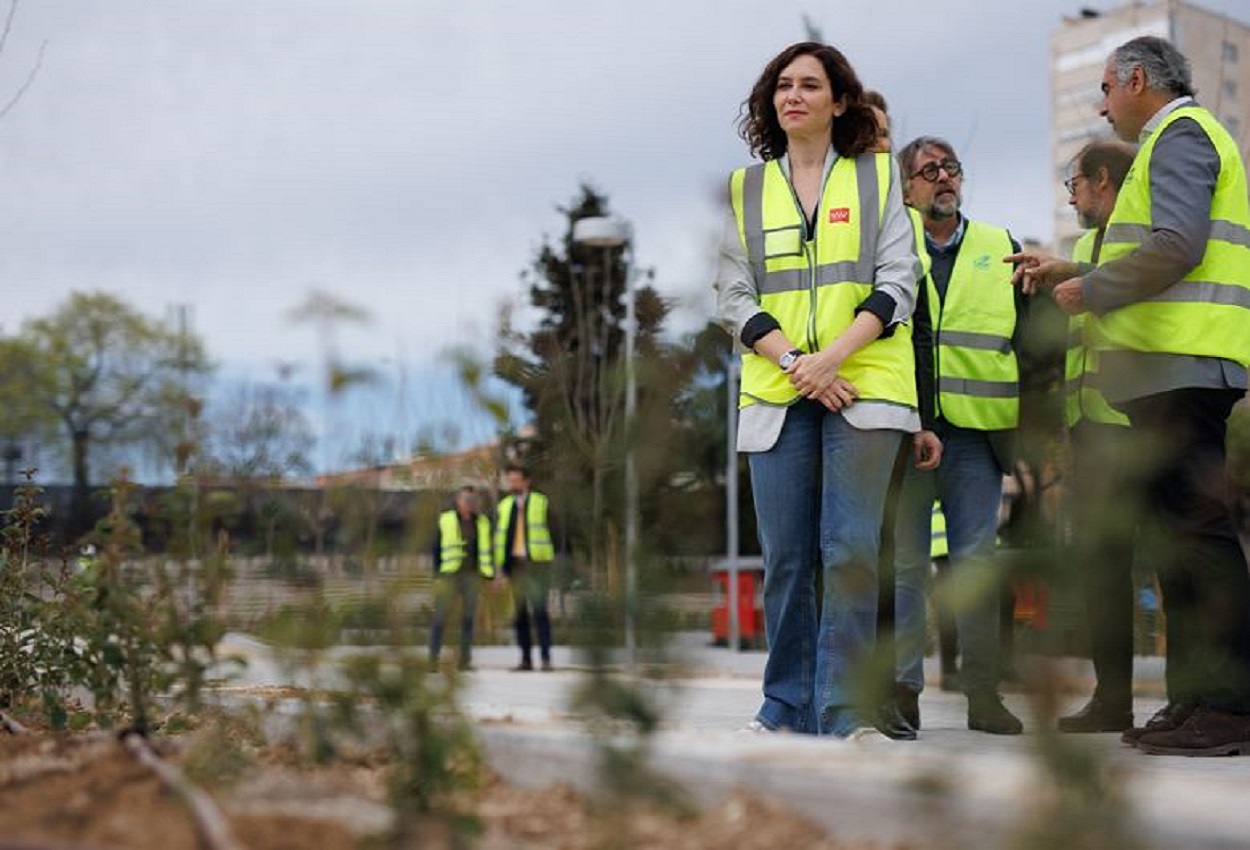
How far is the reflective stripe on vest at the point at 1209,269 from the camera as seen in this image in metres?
4.96

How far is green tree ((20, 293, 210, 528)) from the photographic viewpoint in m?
42.0

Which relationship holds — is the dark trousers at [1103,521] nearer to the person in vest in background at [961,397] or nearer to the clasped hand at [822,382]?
the clasped hand at [822,382]

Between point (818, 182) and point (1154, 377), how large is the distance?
1468 mm

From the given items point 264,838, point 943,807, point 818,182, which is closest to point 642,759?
point 943,807

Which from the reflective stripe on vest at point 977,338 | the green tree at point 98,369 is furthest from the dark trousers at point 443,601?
the green tree at point 98,369

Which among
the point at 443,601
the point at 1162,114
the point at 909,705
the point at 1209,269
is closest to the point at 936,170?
the point at 1162,114

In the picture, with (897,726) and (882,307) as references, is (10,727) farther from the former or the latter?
(897,726)

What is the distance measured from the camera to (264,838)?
238 cm

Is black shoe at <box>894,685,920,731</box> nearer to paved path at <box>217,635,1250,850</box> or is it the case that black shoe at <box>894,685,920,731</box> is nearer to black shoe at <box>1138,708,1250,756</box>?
black shoe at <box>1138,708,1250,756</box>

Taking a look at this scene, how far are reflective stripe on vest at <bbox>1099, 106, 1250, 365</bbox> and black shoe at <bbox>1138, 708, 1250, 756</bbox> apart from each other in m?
0.99

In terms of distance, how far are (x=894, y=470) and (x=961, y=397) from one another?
51cm

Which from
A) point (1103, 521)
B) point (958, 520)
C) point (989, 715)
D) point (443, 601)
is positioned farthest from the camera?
point (958, 520)

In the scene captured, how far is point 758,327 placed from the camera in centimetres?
491

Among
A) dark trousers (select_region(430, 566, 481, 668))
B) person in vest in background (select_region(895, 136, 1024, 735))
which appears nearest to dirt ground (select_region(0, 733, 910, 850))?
dark trousers (select_region(430, 566, 481, 668))
